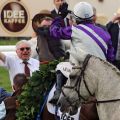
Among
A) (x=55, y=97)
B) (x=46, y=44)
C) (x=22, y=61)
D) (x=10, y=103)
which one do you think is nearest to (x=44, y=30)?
(x=46, y=44)

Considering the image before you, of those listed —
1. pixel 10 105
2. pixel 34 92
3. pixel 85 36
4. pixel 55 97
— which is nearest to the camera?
pixel 85 36

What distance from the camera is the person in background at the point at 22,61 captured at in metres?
10.2

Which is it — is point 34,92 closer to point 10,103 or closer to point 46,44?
point 10,103

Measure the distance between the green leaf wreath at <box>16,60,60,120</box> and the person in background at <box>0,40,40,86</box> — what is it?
1486 mm

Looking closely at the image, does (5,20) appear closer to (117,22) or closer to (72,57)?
(117,22)

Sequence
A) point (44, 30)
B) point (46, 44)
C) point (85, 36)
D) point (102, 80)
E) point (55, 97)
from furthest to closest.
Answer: point (46, 44)
point (44, 30)
point (55, 97)
point (85, 36)
point (102, 80)

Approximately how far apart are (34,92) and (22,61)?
5.84ft

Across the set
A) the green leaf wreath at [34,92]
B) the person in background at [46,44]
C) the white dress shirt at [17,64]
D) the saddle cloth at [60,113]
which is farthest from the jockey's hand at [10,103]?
the person in background at [46,44]

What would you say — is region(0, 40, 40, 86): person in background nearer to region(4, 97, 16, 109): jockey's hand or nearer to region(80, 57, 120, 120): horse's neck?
region(4, 97, 16, 109): jockey's hand

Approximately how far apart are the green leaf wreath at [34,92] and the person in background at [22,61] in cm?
149

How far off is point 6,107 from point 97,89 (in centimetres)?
220

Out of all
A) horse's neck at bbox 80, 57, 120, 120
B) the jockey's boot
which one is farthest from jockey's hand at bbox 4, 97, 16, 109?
horse's neck at bbox 80, 57, 120, 120

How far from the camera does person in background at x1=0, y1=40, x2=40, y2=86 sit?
33.5 ft

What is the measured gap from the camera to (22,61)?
10312 millimetres
